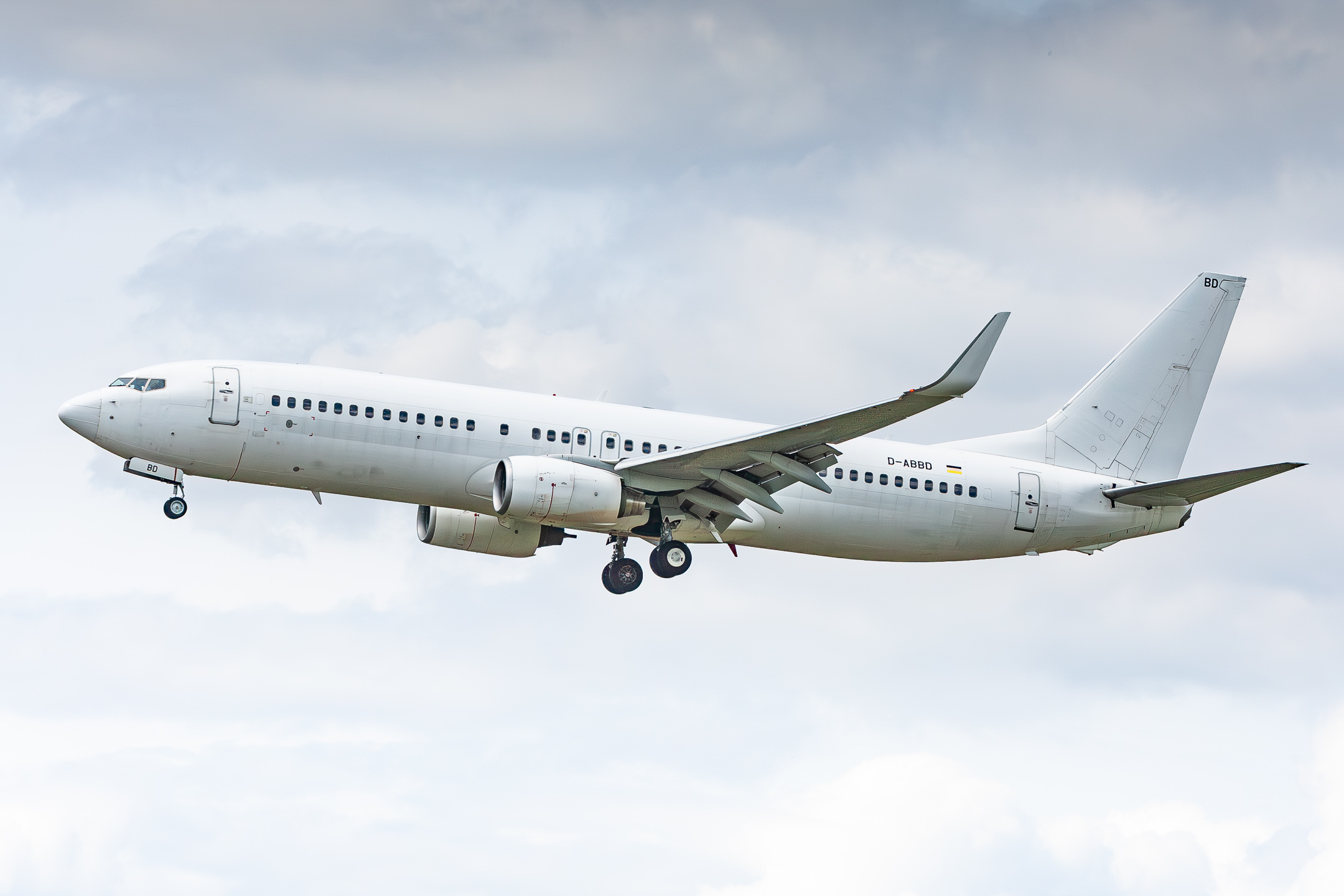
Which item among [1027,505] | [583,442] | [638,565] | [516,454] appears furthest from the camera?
[1027,505]

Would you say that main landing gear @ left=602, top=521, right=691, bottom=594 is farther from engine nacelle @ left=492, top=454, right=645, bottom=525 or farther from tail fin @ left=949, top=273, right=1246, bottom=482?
tail fin @ left=949, top=273, right=1246, bottom=482

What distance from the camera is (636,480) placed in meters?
44.3

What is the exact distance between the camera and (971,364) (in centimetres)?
3700

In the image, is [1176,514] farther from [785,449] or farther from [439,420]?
[439,420]

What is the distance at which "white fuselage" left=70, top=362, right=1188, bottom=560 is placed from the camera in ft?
139

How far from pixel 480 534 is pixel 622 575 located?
497 cm

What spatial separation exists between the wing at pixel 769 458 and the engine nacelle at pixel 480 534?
5.95 m

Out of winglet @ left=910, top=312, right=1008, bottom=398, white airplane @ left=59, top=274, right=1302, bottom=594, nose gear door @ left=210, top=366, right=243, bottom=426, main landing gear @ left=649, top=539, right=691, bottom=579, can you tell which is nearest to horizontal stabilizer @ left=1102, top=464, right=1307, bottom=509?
white airplane @ left=59, top=274, right=1302, bottom=594

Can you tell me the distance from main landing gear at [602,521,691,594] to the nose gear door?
469 inches

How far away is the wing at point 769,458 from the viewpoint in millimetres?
38688

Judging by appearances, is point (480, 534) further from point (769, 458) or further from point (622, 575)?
point (769, 458)

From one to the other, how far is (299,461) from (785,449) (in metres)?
13.2

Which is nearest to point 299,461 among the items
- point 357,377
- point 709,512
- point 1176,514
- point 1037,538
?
point 357,377

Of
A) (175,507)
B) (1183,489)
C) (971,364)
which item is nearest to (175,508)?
(175,507)
